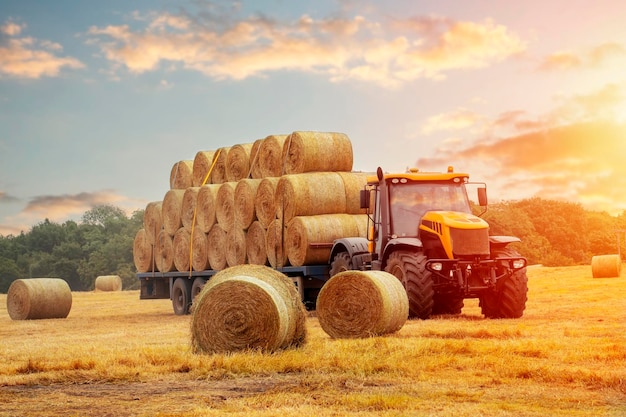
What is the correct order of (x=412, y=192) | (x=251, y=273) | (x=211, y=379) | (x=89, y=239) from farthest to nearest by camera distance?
(x=89, y=239), (x=412, y=192), (x=251, y=273), (x=211, y=379)

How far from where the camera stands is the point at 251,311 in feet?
41.5

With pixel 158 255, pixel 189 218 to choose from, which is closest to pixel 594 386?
pixel 189 218

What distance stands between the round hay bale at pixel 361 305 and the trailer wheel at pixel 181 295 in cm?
1164

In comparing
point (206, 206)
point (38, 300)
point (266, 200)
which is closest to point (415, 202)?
point (266, 200)

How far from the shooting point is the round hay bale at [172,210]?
1063 inches

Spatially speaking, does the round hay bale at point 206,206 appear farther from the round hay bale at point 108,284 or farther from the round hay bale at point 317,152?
the round hay bale at point 108,284

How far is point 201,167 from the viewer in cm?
2709

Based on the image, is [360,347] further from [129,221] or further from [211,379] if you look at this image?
[129,221]

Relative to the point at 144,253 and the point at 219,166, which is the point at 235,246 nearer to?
the point at 219,166

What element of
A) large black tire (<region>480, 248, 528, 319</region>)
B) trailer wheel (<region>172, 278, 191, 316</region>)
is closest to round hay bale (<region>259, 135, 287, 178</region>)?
trailer wheel (<region>172, 278, 191, 316</region>)

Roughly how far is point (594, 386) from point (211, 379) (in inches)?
163

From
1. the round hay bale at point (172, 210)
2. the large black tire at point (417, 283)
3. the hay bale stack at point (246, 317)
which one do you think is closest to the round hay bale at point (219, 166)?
the round hay bale at point (172, 210)

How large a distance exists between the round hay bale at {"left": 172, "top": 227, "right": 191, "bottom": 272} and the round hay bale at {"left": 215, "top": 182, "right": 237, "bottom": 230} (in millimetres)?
2063

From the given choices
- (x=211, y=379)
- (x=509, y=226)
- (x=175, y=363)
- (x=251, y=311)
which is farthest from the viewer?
(x=509, y=226)
